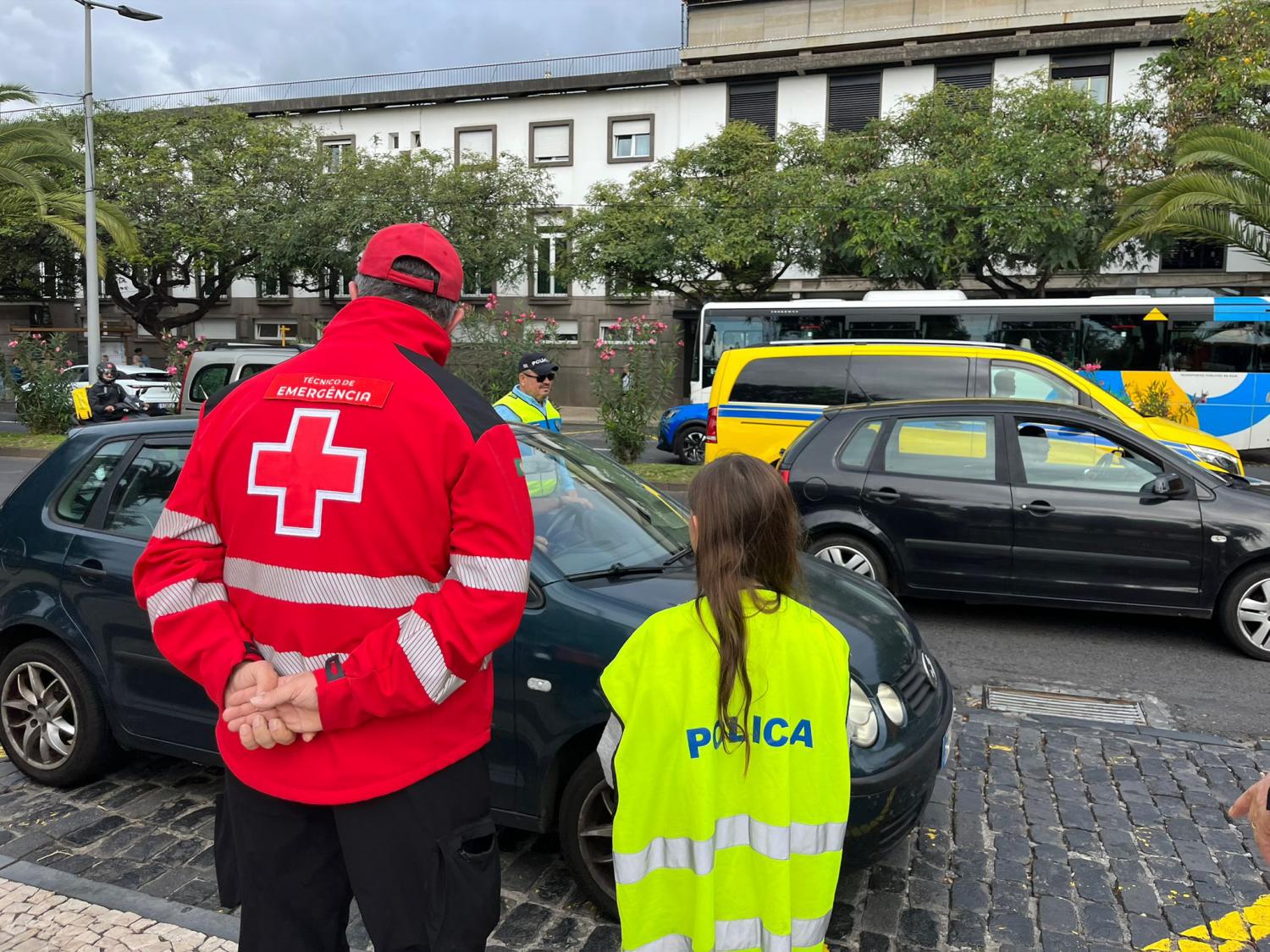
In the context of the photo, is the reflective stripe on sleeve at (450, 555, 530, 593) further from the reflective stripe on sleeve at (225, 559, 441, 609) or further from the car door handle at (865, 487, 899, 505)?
Answer: the car door handle at (865, 487, 899, 505)

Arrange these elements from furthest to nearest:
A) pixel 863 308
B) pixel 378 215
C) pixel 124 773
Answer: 1. pixel 378 215
2. pixel 863 308
3. pixel 124 773

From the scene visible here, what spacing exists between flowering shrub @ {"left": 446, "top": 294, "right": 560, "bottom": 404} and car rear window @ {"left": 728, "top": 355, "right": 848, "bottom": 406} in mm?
5577

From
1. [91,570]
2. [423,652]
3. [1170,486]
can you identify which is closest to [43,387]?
[91,570]

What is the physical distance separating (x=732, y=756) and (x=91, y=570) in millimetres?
Answer: 3159

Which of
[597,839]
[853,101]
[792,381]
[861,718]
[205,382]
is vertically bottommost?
[597,839]

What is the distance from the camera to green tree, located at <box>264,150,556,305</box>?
2994cm

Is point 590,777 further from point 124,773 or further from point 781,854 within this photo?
point 124,773

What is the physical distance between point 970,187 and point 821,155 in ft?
15.1

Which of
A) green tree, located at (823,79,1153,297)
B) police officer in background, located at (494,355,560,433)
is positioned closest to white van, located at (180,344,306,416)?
police officer in background, located at (494,355,560,433)

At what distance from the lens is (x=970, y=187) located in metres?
23.0

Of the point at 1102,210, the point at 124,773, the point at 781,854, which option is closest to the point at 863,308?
the point at 1102,210

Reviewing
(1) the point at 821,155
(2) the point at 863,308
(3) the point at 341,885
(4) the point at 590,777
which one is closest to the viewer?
(3) the point at 341,885

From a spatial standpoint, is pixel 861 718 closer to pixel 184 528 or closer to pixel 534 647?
pixel 534 647

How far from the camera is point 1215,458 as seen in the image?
8.77 m
